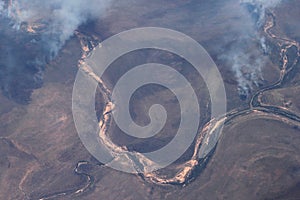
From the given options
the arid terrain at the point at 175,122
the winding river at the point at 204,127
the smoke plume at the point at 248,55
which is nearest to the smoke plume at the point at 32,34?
the arid terrain at the point at 175,122

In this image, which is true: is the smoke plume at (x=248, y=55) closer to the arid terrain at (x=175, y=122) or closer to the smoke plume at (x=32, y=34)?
the arid terrain at (x=175, y=122)

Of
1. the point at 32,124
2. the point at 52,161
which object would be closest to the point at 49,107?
the point at 32,124

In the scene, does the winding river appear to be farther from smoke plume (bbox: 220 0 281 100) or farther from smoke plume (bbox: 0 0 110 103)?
smoke plume (bbox: 0 0 110 103)

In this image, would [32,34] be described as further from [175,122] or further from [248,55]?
[248,55]

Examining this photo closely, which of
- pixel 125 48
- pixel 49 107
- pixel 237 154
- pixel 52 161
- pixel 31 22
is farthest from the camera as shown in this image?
pixel 31 22

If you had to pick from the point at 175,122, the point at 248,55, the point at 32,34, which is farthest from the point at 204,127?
the point at 32,34

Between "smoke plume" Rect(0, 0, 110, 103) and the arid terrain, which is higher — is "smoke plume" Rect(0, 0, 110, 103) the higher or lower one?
the higher one

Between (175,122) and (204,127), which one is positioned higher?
(175,122)

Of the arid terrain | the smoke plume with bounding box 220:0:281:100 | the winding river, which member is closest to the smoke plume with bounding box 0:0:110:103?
the arid terrain

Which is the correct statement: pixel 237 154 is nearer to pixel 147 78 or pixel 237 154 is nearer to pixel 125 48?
pixel 147 78

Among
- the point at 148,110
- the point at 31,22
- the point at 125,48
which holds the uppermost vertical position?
the point at 31,22

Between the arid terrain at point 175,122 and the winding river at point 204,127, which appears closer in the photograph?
the arid terrain at point 175,122
